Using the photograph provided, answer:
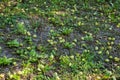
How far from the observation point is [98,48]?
8.66m

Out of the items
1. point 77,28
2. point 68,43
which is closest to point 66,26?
point 77,28

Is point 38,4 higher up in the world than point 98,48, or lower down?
higher up

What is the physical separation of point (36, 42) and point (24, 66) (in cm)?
140

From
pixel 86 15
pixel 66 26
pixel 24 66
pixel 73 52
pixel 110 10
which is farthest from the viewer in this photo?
pixel 110 10

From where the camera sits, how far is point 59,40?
862 cm

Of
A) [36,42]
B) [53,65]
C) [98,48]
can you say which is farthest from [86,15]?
[53,65]

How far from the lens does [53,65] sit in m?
7.44

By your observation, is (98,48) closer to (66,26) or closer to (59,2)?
(66,26)

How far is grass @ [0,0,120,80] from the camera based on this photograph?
7180mm

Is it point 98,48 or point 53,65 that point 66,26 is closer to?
point 98,48

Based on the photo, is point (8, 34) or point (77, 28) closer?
point (8, 34)

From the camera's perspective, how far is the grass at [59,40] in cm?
718

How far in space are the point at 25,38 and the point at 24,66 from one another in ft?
4.78

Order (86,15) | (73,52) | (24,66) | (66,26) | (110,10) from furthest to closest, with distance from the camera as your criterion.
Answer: (110,10) → (86,15) → (66,26) → (73,52) → (24,66)
